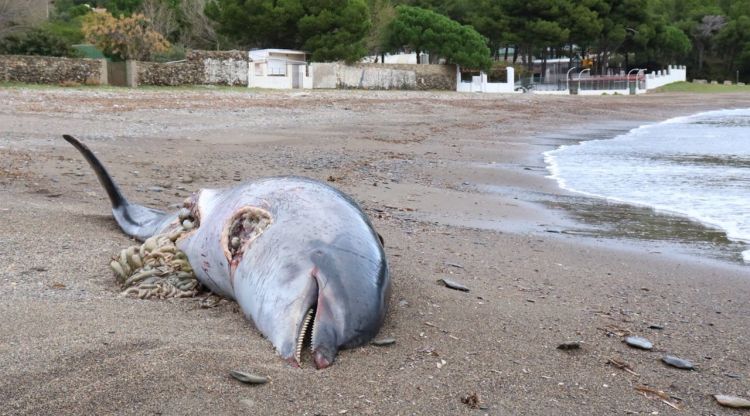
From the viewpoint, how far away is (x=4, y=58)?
2767cm

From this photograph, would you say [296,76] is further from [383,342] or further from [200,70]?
[383,342]

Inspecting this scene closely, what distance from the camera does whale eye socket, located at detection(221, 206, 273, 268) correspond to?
158 inches

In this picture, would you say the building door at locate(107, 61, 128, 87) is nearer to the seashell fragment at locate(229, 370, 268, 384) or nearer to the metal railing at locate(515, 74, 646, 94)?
the seashell fragment at locate(229, 370, 268, 384)

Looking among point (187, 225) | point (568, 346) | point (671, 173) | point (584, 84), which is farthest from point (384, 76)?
point (568, 346)

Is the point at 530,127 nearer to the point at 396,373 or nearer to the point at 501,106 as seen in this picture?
the point at 501,106

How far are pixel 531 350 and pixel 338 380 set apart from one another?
1126mm

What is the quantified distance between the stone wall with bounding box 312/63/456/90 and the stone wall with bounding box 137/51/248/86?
5.12m

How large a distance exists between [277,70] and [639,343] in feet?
120

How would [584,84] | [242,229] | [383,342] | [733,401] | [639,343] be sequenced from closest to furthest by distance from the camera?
[733,401] → [383,342] → [639,343] → [242,229] → [584,84]

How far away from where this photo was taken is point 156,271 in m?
4.48

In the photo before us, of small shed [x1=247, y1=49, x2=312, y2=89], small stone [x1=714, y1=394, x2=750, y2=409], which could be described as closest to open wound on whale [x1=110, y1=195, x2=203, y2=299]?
small stone [x1=714, y1=394, x2=750, y2=409]

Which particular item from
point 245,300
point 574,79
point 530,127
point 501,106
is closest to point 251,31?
point 501,106

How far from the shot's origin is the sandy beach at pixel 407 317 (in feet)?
9.64

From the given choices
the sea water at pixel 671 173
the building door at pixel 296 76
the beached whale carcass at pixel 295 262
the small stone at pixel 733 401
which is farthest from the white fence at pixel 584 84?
the small stone at pixel 733 401
